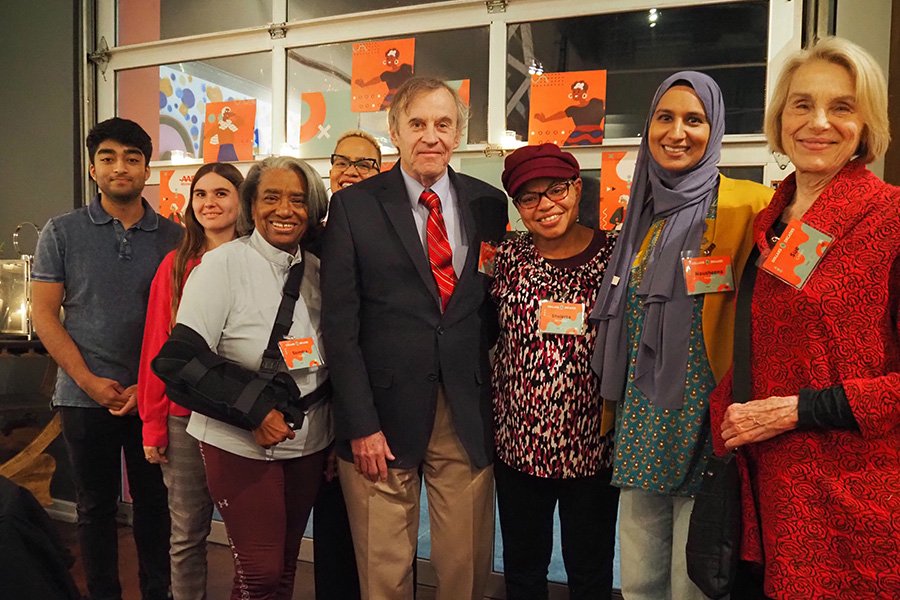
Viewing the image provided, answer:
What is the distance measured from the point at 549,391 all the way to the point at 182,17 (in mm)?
3116

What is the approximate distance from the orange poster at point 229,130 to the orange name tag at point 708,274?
254cm

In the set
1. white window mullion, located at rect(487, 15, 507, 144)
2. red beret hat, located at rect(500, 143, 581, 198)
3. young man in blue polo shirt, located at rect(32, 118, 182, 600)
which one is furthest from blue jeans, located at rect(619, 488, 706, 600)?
young man in blue polo shirt, located at rect(32, 118, 182, 600)

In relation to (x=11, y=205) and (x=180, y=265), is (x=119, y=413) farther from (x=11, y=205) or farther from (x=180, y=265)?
(x=11, y=205)

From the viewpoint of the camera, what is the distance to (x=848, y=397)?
4.01 feet

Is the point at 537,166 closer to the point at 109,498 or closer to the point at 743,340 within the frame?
the point at 743,340

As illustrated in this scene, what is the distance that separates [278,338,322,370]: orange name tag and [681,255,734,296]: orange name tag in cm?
105

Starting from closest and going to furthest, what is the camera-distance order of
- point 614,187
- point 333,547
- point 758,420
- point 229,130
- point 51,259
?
1. point 758,420
2. point 333,547
3. point 51,259
4. point 614,187
5. point 229,130

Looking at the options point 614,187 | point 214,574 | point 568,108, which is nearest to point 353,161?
point 568,108

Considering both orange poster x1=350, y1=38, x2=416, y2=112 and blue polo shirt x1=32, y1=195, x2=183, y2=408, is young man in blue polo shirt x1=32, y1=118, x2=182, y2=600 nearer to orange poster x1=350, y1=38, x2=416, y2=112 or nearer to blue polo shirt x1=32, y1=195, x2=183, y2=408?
blue polo shirt x1=32, y1=195, x2=183, y2=408

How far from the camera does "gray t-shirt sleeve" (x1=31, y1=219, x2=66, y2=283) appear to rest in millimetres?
2488

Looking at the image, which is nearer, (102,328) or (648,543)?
(648,543)

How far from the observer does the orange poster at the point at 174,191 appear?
359 centimetres

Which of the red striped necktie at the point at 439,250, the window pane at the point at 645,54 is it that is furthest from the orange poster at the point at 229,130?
the red striped necktie at the point at 439,250

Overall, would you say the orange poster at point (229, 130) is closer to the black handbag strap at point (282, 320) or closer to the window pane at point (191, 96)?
the window pane at point (191, 96)
